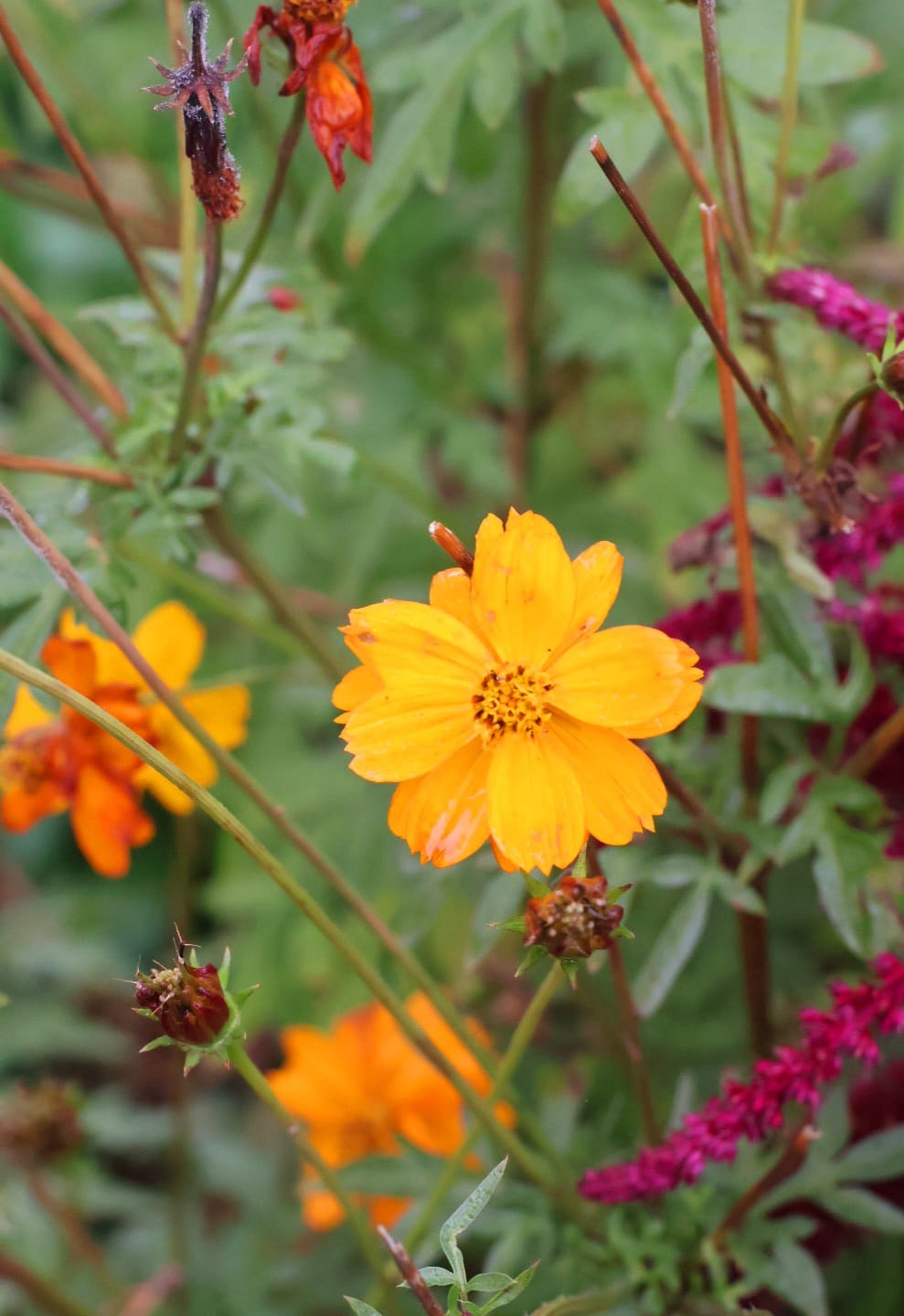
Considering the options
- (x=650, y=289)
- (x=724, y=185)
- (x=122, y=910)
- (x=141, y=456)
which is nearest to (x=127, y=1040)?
(x=122, y=910)

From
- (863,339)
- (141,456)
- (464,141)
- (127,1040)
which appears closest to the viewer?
(863,339)

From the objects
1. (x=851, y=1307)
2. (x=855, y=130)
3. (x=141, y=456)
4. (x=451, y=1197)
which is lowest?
(x=851, y=1307)

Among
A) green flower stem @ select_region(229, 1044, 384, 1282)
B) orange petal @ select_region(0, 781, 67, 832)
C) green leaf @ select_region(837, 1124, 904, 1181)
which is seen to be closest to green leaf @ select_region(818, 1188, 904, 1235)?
green leaf @ select_region(837, 1124, 904, 1181)

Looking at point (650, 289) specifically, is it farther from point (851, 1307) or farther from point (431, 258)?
point (851, 1307)

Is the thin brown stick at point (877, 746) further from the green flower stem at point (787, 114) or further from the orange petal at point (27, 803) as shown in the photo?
the orange petal at point (27, 803)

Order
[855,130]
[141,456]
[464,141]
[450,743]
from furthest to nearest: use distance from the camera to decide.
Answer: [855,130], [464,141], [141,456], [450,743]

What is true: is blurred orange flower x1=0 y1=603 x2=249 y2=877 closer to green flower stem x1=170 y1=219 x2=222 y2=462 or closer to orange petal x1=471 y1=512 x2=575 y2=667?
green flower stem x1=170 y1=219 x2=222 y2=462
